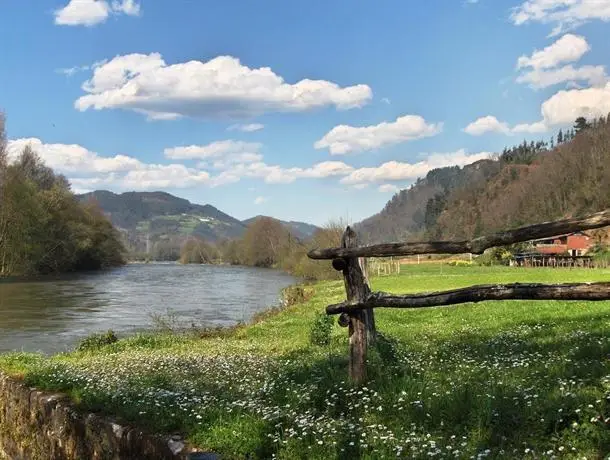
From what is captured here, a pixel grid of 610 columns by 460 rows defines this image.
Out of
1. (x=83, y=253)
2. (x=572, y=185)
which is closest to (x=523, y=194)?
(x=572, y=185)

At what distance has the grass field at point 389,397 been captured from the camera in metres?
4.82

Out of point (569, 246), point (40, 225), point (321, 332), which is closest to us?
point (321, 332)

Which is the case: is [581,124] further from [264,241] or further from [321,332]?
[321,332]

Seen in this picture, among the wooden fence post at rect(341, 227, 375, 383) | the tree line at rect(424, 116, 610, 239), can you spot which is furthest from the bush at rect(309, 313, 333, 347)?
the tree line at rect(424, 116, 610, 239)

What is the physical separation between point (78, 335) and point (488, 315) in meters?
18.5

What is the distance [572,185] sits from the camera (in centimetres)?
10838

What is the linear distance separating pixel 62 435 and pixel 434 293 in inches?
219

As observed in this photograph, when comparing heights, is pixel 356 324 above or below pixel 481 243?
below

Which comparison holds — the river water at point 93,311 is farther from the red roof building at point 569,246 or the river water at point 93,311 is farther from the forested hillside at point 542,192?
the red roof building at point 569,246

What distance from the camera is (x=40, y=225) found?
75.9 metres

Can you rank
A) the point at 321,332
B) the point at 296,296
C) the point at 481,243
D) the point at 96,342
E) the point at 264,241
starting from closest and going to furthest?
the point at 481,243 < the point at 321,332 < the point at 96,342 < the point at 296,296 < the point at 264,241

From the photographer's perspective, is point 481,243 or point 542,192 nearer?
point 481,243

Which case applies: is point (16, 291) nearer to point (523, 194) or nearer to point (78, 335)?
point (78, 335)

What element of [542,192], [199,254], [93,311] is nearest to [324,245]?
[93,311]
